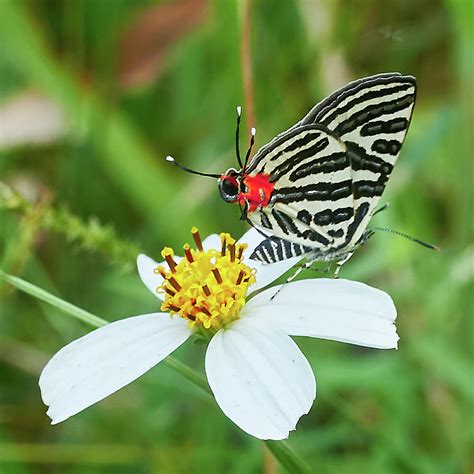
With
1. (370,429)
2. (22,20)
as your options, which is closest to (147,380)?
(370,429)

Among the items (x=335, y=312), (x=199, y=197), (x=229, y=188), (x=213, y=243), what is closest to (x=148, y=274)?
(x=213, y=243)

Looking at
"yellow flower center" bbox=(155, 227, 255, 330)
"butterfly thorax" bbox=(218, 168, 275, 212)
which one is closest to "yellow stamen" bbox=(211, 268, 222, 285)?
"yellow flower center" bbox=(155, 227, 255, 330)

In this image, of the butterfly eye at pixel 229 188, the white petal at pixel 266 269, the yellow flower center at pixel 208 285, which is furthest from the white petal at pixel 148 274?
the butterfly eye at pixel 229 188

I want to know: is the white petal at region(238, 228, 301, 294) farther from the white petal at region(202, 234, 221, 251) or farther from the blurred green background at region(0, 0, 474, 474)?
the blurred green background at region(0, 0, 474, 474)

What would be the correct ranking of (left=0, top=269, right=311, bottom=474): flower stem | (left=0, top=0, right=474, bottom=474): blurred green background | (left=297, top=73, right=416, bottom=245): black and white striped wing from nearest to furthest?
(left=0, top=269, right=311, bottom=474): flower stem, (left=297, top=73, right=416, bottom=245): black and white striped wing, (left=0, top=0, right=474, bottom=474): blurred green background

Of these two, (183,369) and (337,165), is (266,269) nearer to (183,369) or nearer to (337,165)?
(337,165)

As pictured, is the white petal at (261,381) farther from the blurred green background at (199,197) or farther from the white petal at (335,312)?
the blurred green background at (199,197)
